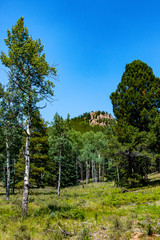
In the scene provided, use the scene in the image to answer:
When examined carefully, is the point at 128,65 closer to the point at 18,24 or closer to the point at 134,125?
the point at 134,125

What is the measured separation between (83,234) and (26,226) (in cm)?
275

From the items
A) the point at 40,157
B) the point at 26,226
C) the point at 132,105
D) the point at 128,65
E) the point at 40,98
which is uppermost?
the point at 128,65

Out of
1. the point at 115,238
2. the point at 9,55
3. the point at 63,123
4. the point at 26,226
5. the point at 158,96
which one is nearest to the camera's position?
the point at 115,238

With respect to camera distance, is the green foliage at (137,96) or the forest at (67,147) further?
the green foliage at (137,96)

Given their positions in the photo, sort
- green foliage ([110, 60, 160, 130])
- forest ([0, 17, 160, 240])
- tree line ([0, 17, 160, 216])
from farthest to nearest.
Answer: green foliage ([110, 60, 160, 130])
tree line ([0, 17, 160, 216])
forest ([0, 17, 160, 240])

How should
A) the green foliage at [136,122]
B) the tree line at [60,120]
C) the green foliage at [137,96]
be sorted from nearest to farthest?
the tree line at [60,120], the green foliage at [136,122], the green foliage at [137,96]

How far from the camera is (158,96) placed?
66.7 ft

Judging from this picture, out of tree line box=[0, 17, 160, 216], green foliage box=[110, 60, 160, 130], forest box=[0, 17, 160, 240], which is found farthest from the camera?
green foliage box=[110, 60, 160, 130]

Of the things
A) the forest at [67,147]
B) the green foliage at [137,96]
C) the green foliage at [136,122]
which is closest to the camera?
the forest at [67,147]

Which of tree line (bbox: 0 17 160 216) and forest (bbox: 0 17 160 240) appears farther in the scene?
tree line (bbox: 0 17 160 216)

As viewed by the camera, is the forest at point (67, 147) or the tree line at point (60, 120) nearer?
the forest at point (67, 147)

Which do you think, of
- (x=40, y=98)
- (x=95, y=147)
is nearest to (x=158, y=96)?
(x=40, y=98)

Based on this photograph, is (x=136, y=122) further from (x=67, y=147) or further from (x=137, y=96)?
(x=67, y=147)

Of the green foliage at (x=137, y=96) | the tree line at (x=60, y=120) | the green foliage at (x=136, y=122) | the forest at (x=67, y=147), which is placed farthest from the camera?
the green foliage at (x=137, y=96)
